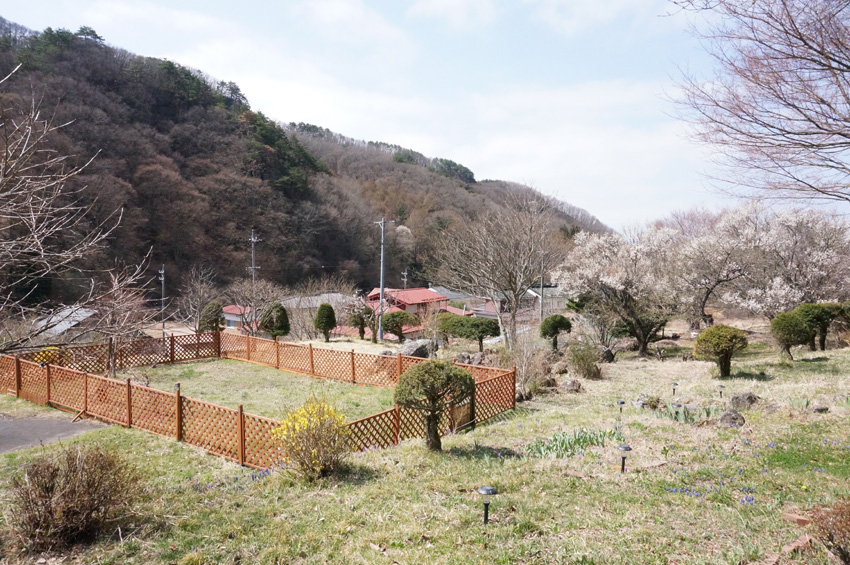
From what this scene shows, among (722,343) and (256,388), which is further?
(256,388)

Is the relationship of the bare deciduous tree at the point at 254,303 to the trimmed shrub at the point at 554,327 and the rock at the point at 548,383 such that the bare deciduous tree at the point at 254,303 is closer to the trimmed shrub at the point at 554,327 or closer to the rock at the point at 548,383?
the trimmed shrub at the point at 554,327

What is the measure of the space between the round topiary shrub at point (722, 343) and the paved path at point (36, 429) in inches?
499

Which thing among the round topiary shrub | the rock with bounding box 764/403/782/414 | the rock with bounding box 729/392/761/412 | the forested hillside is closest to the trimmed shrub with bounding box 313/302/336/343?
the round topiary shrub

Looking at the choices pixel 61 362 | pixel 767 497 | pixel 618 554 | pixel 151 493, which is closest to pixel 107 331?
pixel 151 493

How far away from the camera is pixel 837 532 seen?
283cm

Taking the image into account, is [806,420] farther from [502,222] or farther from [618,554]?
[502,222]

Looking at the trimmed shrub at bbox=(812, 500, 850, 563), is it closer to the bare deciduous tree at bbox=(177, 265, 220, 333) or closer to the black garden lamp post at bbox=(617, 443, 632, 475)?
the black garden lamp post at bbox=(617, 443, 632, 475)

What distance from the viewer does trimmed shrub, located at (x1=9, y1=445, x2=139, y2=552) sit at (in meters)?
3.64

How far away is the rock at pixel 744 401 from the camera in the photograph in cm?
781

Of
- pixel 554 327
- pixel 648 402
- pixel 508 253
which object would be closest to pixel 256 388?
pixel 648 402

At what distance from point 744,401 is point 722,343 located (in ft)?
11.4

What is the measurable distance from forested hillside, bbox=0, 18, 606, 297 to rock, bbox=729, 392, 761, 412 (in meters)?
25.6

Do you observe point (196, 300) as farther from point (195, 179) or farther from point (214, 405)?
point (195, 179)

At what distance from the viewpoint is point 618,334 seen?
20.1m
